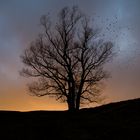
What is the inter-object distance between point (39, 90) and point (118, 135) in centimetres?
2485

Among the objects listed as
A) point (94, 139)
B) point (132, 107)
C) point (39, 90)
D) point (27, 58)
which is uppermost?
point (27, 58)

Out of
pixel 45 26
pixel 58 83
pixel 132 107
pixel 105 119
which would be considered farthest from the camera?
pixel 45 26

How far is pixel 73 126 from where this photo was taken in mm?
22641

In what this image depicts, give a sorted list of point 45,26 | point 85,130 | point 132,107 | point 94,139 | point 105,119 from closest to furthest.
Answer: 1. point 94,139
2. point 85,130
3. point 105,119
4. point 132,107
5. point 45,26

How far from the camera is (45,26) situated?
46.0 meters

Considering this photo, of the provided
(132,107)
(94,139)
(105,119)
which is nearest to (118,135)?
(94,139)

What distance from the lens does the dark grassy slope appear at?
20438 millimetres

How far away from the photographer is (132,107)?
94.2 ft

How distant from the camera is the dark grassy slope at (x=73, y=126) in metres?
20.4

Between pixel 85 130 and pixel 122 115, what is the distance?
5529mm

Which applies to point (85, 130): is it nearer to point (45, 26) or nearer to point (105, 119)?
point (105, 119)

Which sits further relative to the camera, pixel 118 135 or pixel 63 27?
pixel 63 27

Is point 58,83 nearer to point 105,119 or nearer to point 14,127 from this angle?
point 105,119

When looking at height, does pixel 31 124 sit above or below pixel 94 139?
above
